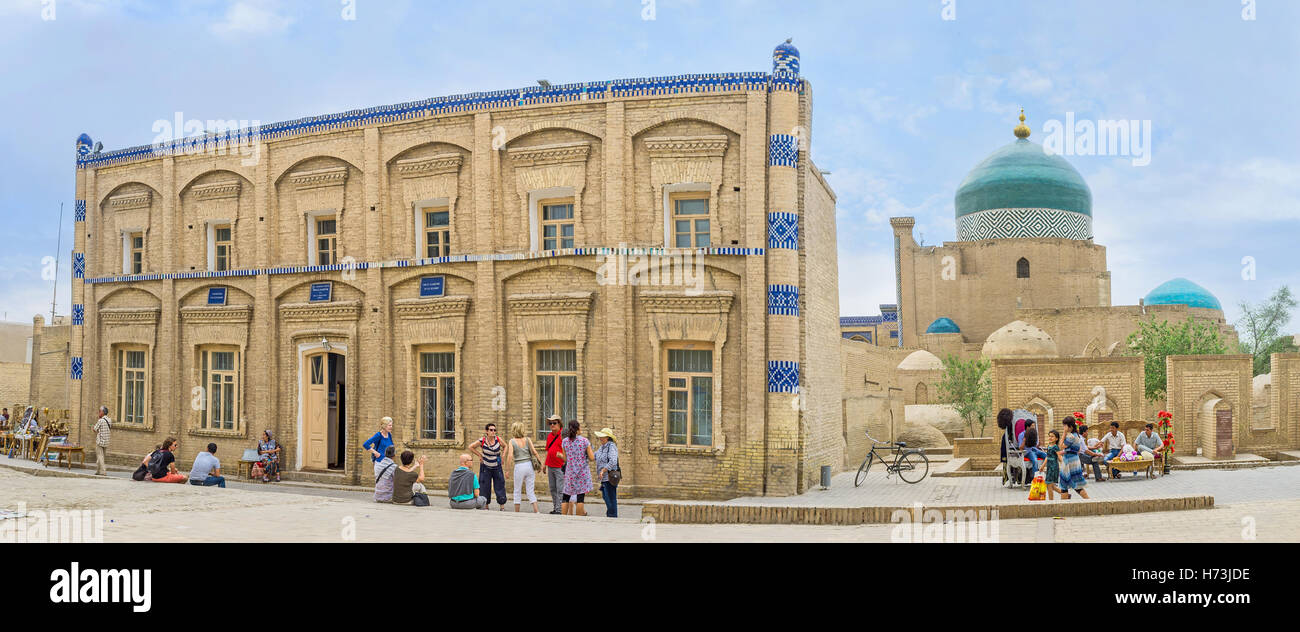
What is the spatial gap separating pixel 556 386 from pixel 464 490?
15.3ft

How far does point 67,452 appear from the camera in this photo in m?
22.6

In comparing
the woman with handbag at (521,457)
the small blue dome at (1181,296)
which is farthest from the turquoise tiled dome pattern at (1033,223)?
the woman with handbag at (521,457)

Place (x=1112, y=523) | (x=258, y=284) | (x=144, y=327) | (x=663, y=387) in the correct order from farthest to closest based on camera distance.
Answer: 1. (x=144, y=327)
2. (x=258, y=284)
3. (x=663, y=387)
4. (x=1112, y=523)

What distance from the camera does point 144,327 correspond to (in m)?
22.8

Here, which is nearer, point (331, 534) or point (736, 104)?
point (331, 534)

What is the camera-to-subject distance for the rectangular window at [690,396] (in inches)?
679

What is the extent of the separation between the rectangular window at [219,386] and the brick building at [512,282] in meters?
0.05

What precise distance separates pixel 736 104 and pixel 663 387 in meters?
5.08

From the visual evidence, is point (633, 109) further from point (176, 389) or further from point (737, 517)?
point (176, 389)

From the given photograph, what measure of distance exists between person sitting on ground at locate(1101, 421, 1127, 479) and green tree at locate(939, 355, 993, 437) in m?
15.1

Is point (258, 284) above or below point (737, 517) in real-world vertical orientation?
above

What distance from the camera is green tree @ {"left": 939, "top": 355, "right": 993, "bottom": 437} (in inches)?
1355

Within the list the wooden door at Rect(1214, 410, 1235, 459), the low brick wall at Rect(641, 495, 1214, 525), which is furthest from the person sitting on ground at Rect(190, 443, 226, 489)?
the wooden door at Rect(1214, 410, 1235, 459)

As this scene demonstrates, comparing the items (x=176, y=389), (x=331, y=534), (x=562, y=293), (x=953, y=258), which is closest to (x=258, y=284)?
(x=176, y=389)
